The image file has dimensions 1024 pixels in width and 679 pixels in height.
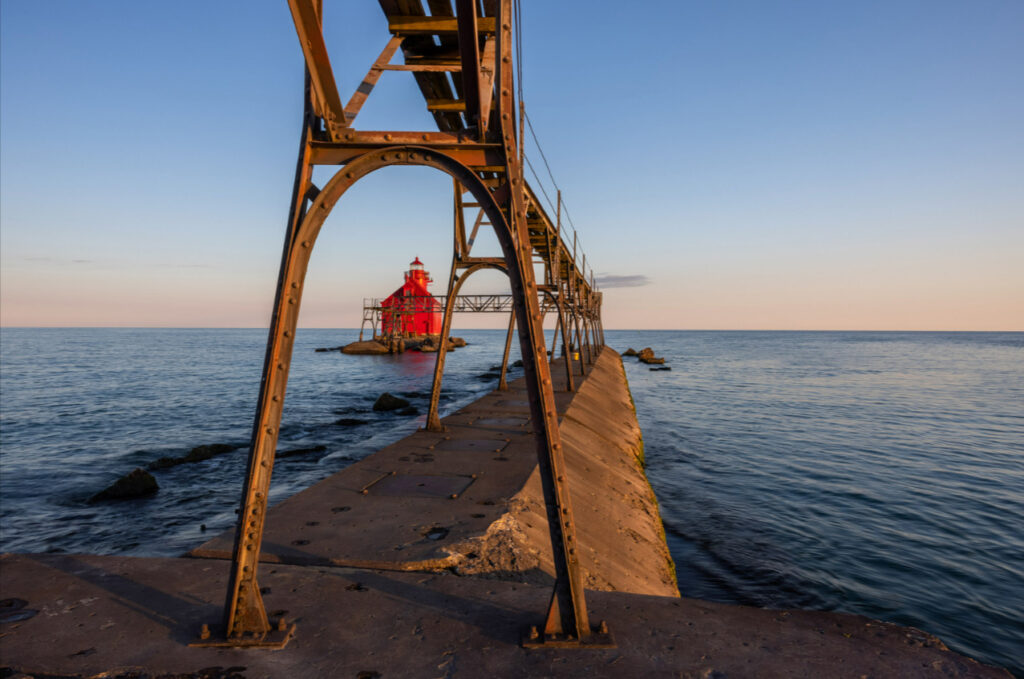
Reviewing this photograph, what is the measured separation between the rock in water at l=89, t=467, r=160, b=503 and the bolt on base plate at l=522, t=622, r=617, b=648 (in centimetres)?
1294

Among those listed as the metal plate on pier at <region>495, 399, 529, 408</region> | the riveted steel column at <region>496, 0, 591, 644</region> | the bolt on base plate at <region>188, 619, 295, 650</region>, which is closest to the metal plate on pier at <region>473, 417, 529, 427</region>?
the metal plate on pier at <region>495, 399, 529, 408</region>

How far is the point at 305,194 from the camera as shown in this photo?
3.53m

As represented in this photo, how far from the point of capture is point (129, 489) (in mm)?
12156

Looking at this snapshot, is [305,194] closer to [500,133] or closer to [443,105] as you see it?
[500,133]

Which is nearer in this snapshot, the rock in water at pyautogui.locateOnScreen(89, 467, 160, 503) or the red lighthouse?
the rock in water at pyautogui.locateOnScreen(89, 467, 160, 503)

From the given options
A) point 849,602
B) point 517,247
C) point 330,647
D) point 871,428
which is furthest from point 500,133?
point 871,428

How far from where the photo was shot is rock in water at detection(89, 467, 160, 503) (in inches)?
476

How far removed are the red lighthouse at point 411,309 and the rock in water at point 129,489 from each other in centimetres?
5964

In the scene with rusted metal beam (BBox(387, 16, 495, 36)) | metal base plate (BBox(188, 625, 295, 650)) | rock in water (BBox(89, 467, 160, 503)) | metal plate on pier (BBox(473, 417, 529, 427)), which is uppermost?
rusted metal beam (BBox(387, 16, 495, 36))

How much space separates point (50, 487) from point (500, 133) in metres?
16.5

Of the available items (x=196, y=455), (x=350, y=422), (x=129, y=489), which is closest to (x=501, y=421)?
(x=129, y=489)

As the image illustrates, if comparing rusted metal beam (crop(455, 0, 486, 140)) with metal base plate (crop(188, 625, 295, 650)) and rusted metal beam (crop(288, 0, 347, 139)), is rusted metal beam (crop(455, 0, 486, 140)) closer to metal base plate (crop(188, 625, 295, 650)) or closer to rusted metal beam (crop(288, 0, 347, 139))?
rusted metal beam (crop(288, 0, 347, 139))

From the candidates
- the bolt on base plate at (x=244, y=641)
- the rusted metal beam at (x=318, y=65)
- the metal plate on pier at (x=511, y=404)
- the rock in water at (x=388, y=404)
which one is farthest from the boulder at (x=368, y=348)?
the bolt on base plate at (x=244, y=641)

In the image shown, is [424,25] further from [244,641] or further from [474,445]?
[474,445]
